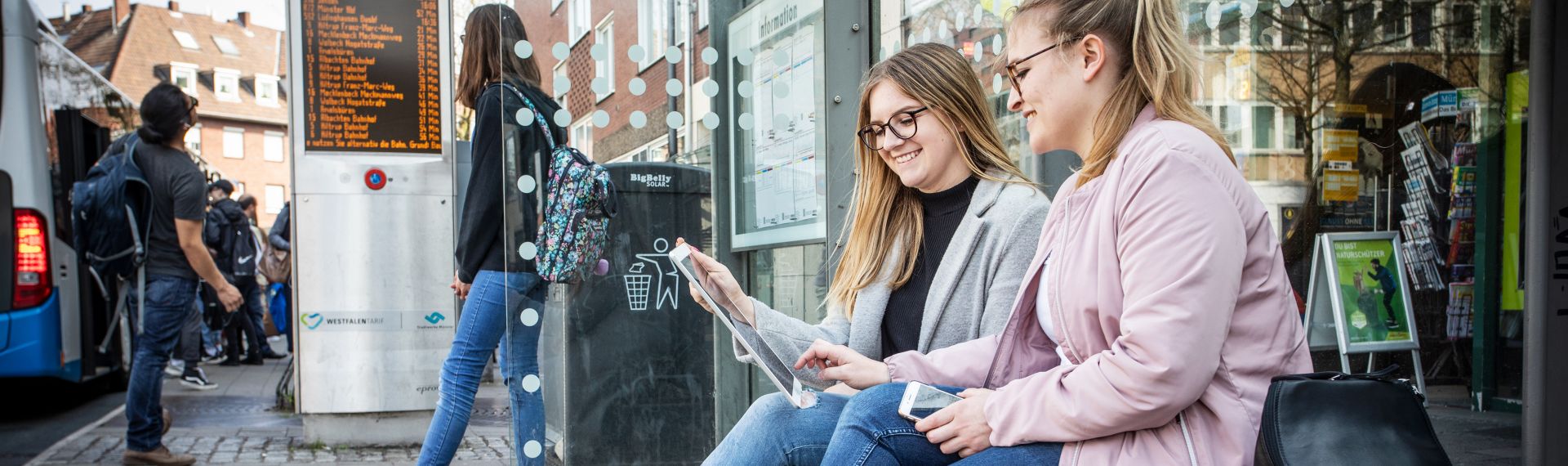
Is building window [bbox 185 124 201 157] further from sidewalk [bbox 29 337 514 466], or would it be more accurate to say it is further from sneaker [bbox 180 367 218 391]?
sidewalk [bbox 29 337 514 466]

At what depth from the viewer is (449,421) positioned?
3787mm

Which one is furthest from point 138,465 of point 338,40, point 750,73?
point 750,73

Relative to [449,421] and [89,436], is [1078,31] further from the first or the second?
[89,436]

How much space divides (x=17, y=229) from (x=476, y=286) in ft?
15.8

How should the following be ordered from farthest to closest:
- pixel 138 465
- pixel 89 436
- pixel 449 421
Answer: pixel 89 436
pixel 138 465
pixel 449 421

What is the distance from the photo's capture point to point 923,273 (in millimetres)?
2586

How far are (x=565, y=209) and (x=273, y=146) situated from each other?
52.6 metres

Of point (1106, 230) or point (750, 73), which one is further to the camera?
point (750, 73)

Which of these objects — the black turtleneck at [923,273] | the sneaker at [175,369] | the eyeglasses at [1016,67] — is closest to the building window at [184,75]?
the sneaker at [175,369]

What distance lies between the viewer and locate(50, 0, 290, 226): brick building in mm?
44500

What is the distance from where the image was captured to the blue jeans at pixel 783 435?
77.3 inches

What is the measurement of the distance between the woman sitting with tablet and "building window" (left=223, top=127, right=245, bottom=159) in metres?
51.9

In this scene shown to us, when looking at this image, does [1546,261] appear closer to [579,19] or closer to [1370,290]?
[1370,290]

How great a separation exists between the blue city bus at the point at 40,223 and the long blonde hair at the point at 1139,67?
7328 millimetres
